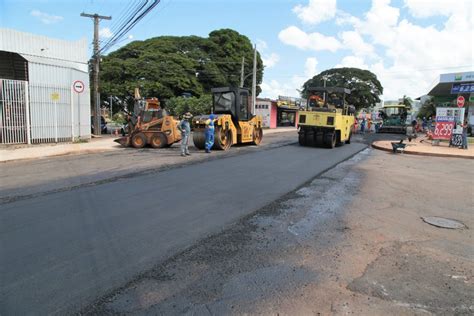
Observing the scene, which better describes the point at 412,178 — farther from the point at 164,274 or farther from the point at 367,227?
the point at 164,274

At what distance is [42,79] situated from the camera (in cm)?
1800

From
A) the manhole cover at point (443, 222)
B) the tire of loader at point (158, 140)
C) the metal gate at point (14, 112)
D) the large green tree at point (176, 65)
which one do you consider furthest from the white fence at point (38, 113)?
the large green tree at point (176, 65)

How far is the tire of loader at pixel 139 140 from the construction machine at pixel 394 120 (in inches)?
972

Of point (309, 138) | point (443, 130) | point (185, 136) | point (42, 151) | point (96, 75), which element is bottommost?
point (42, 151)

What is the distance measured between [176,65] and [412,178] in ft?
116

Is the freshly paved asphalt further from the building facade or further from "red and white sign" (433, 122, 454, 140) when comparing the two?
"red and white sign" (433, 122, 454, 140)

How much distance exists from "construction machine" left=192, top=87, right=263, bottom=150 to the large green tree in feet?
79.3

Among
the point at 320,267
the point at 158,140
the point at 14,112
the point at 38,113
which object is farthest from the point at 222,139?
the point at 320,267

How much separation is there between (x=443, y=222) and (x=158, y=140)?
12.5m

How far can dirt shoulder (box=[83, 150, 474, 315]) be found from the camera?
11.5 ft

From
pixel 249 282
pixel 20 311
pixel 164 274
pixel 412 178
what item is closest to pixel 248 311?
pixel 249 282

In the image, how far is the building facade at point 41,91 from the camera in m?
16.2

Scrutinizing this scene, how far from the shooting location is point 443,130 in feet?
67.4

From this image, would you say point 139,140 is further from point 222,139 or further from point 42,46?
point 42,46
